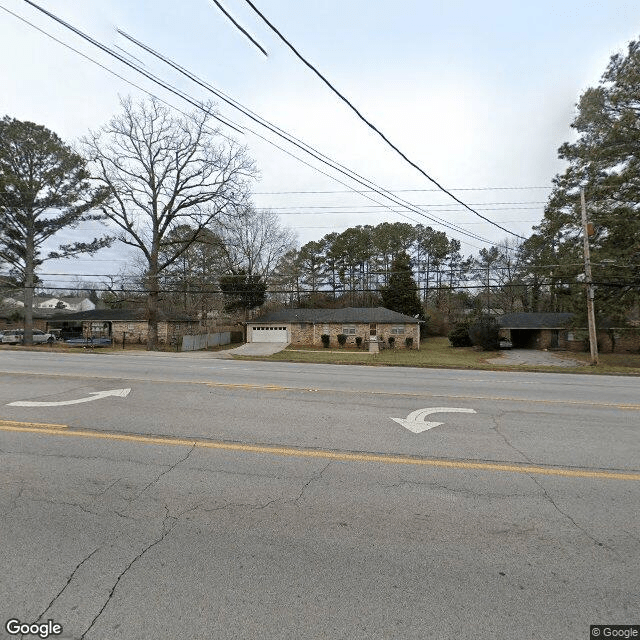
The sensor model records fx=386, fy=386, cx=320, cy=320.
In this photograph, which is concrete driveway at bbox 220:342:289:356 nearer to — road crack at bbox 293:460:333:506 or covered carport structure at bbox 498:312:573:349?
covered carport structure at bbox 498:312:573:349

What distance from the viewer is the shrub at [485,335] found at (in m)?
34.4

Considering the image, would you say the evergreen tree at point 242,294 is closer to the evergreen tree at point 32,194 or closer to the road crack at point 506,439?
the evergreen tree at point 32,194

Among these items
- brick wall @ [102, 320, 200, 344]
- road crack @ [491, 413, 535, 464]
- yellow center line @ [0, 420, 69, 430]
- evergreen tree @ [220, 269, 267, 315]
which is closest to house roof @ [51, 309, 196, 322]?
brick wall @ [102, 320, 200, 344]

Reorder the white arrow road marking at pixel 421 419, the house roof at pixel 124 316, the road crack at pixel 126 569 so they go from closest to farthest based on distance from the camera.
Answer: the road crack at pixel 126 569, the white arrow road marking at pixel 421 419, the house roof at pixel 124 316

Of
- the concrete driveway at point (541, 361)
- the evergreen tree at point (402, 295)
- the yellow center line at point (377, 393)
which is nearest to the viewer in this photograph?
the yellow center line at point (377, 393)

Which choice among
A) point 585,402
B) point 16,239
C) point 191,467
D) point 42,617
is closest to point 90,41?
point 191,467

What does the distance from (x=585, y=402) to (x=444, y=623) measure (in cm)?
768

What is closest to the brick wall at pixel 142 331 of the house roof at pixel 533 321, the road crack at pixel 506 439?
the house roof at pixel 533 321

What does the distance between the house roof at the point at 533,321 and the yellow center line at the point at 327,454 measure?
37.2 m

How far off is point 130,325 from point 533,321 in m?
39.1

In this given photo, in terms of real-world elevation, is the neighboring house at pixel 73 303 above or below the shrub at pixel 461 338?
above

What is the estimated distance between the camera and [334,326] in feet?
116

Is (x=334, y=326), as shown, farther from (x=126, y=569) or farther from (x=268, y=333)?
(x=126, y=569)

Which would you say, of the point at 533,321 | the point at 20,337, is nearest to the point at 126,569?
the point at 20,337
